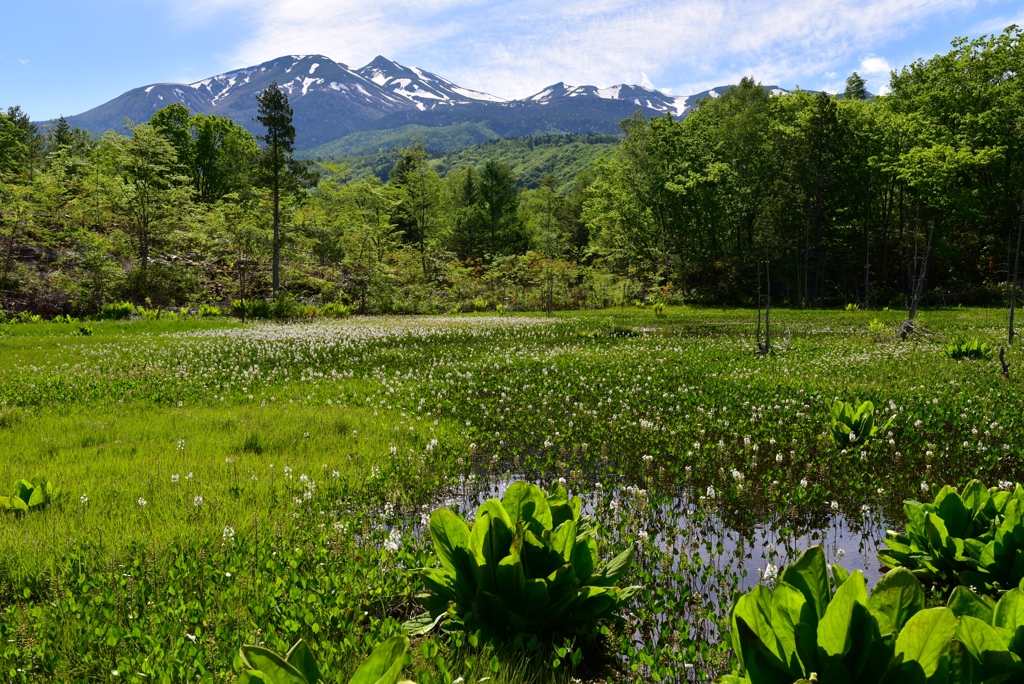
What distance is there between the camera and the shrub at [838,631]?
2037 mm

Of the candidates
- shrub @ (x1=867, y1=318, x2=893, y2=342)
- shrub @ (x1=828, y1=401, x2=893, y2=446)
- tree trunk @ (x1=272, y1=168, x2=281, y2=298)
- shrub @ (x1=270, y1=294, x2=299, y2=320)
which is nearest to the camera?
shrub @ (x1=828, y1=401, x2=893, y2=446)

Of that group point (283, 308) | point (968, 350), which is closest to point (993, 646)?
point (968, 350)

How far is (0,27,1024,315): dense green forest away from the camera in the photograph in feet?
112

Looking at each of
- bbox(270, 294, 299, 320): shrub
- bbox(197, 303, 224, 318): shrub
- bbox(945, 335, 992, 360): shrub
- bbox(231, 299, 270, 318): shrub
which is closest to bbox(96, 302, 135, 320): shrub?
bbox(197, 303, 224, 318): shrub

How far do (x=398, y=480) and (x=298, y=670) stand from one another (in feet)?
14.7

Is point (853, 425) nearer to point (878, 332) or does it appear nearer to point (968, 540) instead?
point (968, 540)

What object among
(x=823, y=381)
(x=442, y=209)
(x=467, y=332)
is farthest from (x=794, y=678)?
(x=442, y=209)

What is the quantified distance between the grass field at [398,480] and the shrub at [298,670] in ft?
2.76

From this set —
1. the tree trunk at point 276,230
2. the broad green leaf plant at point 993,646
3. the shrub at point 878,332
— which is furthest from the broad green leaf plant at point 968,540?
the tree trunk at point 276,230

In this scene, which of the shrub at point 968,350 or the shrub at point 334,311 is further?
the shrub at point 334,311

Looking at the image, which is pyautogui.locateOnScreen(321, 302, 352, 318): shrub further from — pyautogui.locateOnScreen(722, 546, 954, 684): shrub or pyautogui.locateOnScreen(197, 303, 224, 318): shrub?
pyautogui.locateOnScreen(722, 546, 954, 684): shrub

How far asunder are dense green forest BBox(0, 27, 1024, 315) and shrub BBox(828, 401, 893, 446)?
80.5 feet

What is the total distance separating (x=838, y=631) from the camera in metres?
2.15

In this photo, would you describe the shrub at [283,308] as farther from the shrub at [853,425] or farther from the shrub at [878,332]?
the shrub at [853,425]
